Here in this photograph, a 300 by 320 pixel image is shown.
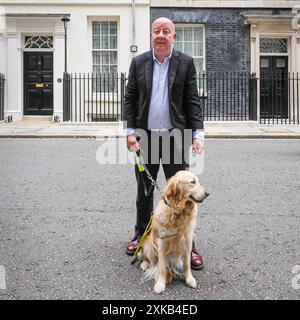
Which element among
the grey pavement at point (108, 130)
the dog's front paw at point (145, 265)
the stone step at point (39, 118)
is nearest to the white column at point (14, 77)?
the stone step at point (39, 118)

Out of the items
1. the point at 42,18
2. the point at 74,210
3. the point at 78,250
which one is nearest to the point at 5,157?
the point at 74,210

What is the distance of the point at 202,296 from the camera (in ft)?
11.6

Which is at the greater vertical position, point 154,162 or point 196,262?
A: point 154,162

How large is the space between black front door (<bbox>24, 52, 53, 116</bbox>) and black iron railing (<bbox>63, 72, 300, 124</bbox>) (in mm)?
1053

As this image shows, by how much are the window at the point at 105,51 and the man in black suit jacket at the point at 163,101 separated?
1645 cm

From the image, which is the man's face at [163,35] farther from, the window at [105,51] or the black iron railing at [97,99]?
the window at [105,51]

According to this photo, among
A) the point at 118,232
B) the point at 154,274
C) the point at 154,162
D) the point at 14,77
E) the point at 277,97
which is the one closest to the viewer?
the point at 154,274

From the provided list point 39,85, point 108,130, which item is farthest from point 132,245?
point 39,85

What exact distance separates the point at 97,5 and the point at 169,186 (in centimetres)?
1790

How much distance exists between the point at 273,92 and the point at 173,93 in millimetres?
17015

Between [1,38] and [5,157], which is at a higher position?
[1,38]

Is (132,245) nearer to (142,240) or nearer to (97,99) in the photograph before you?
(142,240)

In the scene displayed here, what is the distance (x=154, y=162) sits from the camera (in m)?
4.34

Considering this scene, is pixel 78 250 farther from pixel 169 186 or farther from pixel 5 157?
pixel 5 157
